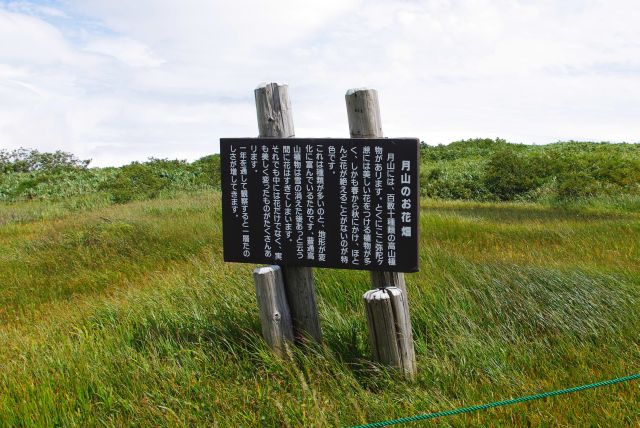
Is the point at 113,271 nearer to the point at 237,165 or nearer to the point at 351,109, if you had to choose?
the point at 237,165

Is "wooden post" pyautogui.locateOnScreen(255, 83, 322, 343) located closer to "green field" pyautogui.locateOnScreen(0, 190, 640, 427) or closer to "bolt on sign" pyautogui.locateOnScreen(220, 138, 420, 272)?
"bolt on sign" pyautogui.locateOnScreen(220, 138, 420, 272)

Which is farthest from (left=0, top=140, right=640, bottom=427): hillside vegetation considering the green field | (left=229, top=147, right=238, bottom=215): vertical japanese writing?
(left=229, top=147, right=238, bottom=215): vertical japanese writing

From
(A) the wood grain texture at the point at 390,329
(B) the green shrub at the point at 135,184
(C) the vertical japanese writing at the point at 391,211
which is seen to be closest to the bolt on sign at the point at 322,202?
(C) the vertical japanese writing at the point at 391,211

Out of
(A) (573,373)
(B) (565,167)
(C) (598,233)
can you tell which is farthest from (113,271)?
(B) (565,167)

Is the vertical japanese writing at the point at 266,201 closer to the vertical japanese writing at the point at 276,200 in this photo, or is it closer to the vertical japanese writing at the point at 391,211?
the vertical japanese writing at the point at 276,200

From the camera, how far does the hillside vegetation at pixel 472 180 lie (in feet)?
66.6

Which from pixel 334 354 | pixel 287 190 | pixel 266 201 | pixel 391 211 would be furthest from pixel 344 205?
pixel 334 354

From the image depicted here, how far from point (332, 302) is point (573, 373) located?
7.06 feet

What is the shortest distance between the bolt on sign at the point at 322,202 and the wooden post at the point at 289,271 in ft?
0.47

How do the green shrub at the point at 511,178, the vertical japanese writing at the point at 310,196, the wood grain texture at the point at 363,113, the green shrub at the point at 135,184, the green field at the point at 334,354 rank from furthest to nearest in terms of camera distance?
the green shrub at the point at 511,178 < the green shrub at the point at 135,184 < the vertical japanese writing at the point at 310,196 < the wood grain texture at the point at 363,113 < the green field at the point at 334,354

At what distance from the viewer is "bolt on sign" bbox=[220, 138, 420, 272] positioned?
437 cm

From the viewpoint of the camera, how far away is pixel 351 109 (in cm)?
450

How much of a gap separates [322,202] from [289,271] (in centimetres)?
68

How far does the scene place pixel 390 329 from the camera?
441 cm
